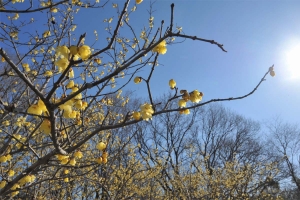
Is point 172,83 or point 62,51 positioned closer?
point 62,51

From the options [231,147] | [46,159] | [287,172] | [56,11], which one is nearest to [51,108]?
[46,159]

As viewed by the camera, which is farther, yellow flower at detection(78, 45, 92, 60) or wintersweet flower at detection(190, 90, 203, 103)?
wintersweet flower at detection(190, 90, 203, 103)

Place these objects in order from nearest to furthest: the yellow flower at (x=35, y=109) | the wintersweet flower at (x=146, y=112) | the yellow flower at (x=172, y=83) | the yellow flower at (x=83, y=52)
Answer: the yellow flower at (x=83, y=52) < the yellow flower at (x=35, y=109) < the wintersweet flower at (x=146, y=112) < the yellow flower at (x=172, y=83)

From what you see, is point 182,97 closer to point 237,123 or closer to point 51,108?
point 51,108

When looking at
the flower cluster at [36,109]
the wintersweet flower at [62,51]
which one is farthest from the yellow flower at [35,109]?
the wintersweet flower at [62,51]

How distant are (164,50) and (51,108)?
0.87 metres

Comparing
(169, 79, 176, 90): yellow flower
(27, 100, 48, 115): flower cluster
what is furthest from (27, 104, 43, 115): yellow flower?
(169, 79, 176, 90): yellow flower

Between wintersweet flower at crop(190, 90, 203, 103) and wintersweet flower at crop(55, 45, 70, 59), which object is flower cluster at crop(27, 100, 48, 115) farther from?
wintersweet flower at crop(190, 90, 203, 103)

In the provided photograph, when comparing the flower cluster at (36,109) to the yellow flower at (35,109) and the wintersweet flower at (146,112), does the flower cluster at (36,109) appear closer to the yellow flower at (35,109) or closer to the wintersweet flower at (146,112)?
the yellow flower at (35,109)

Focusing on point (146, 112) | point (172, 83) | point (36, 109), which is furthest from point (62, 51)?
point (172, 83)

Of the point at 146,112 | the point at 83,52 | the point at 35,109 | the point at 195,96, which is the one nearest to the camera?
the point at 83,52

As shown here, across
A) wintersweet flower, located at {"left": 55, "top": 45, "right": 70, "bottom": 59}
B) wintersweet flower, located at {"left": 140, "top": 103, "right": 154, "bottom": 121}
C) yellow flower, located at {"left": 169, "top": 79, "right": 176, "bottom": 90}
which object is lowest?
wintersweet flower, located at {"left": 140, "top": 103, "right": 154, "bottom": 121}

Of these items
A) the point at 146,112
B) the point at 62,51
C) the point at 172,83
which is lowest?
the point at 146,112

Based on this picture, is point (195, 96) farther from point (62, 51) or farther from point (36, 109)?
point (36, 109)
